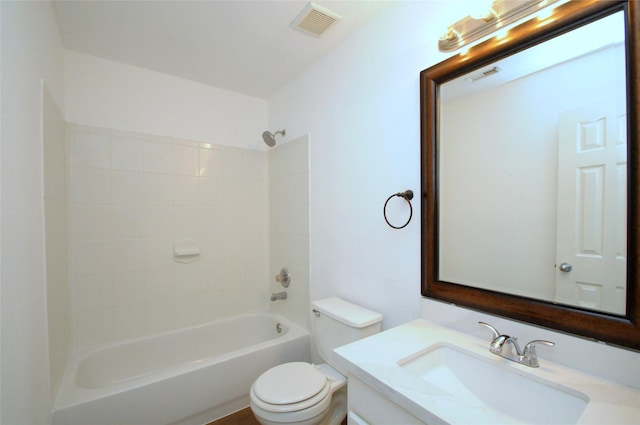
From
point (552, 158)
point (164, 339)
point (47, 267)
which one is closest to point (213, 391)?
point (164, 339)

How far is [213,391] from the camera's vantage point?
167 centimetres

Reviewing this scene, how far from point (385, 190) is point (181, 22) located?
4.81 ft

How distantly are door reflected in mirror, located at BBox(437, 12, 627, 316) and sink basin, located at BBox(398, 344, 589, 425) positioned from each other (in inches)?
10.4

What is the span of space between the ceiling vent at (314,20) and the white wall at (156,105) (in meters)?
1.10

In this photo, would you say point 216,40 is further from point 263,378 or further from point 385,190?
point 263,378

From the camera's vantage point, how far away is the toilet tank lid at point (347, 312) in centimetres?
142

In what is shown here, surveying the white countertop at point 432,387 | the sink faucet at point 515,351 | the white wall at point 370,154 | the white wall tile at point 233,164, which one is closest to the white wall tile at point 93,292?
the white wall tile at point 233,164

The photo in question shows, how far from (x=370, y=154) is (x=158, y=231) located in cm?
169

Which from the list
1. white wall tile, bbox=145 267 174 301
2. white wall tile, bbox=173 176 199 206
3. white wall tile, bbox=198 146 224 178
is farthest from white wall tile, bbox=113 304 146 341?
white wall tile, bbox=198 146 224 178

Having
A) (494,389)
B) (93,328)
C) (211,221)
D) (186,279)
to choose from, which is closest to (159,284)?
(186,279)

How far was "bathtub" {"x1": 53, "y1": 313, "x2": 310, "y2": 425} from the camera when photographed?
1.40 m

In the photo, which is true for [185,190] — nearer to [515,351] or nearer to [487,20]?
[487,20]

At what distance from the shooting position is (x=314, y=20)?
4.99 feet

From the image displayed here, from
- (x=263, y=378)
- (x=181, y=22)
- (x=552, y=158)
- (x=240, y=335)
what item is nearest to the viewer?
(x=552, y=158)
